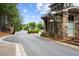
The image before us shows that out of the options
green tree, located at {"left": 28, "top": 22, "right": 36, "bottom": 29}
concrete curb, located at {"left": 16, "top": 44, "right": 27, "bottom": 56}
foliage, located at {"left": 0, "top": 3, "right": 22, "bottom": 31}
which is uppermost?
foliage, located at {"left": 0, "top": 3, "right": 22, "bottom": 31}

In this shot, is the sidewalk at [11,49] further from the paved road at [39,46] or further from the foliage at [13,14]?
the foliage at [13,14]

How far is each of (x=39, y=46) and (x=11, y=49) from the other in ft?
1.64

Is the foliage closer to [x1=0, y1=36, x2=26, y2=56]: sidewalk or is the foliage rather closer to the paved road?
the paved road

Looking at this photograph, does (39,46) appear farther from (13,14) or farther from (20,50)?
(13,14)

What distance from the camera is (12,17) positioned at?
5855 mm

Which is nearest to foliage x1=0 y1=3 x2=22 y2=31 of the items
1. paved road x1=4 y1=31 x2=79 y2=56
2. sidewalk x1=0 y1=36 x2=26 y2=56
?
paved road x1=4 y1=31 x2=79 y2=56

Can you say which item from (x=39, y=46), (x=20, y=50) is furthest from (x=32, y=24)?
(x=20, y=50)

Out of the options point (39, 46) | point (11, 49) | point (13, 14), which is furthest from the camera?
point (13, 14)

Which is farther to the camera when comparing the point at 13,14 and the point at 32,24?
the point at 13,14

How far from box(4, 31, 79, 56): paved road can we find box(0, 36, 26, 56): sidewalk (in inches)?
3.7

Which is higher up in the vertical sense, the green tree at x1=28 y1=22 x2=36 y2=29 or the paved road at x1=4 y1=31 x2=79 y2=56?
the green tree at x1=28 y1=22 x2=36 y2=29

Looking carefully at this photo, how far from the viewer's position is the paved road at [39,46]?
541 cm

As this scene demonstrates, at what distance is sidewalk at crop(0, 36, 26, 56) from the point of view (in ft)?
17.6

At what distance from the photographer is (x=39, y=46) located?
5664 millimetres
